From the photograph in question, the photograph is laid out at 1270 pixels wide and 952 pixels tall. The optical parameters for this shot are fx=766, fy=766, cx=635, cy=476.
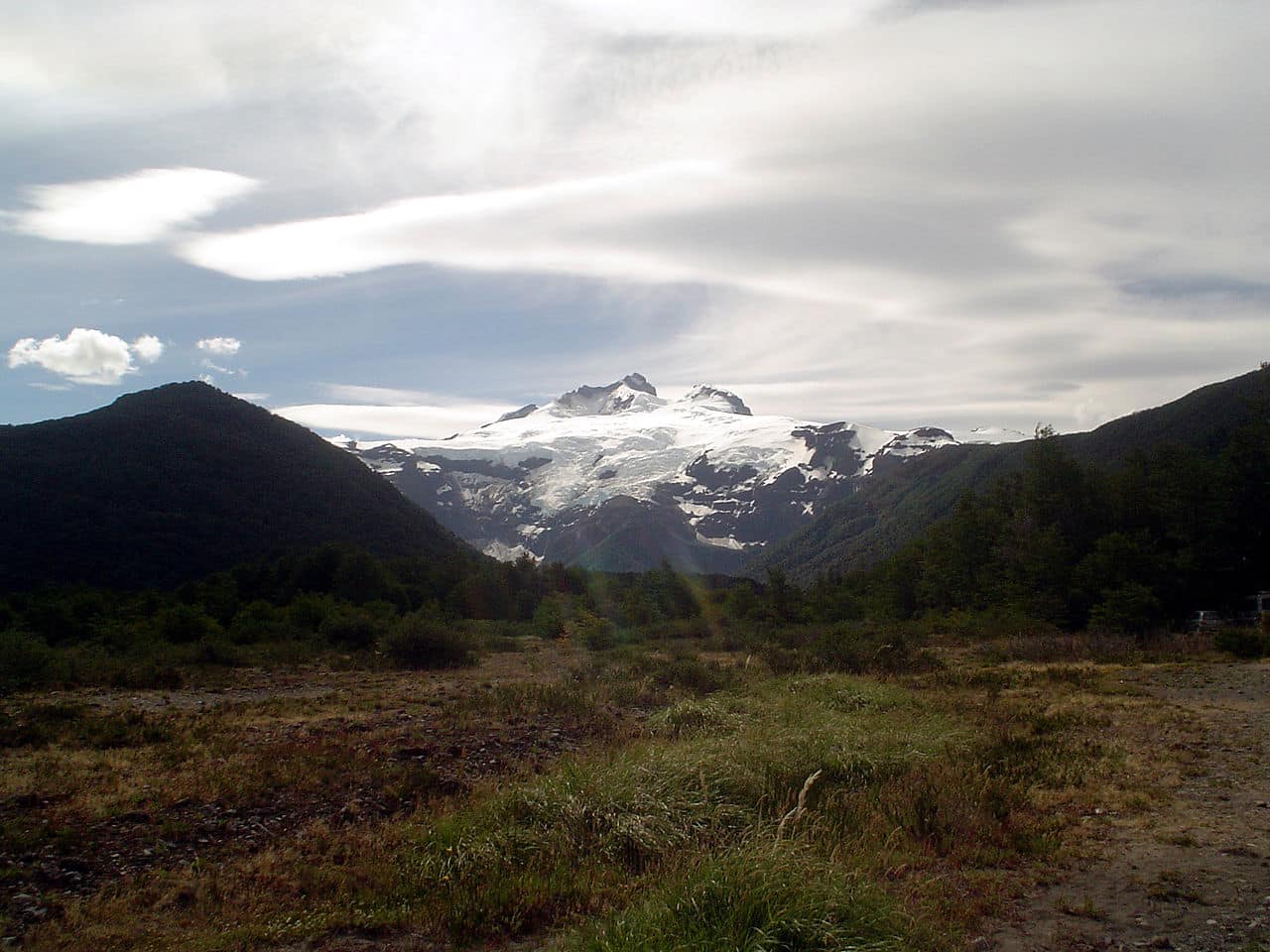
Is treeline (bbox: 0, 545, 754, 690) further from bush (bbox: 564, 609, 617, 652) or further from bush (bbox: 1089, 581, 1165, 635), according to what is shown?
bush (bbox: 1089, 581, 1165, 635)

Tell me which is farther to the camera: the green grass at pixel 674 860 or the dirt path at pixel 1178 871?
the dirt path at pixel 1178 871

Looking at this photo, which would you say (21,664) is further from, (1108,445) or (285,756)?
(1108,445)

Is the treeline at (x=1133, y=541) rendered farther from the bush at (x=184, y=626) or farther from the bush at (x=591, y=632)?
the bush at (x=184, y=626)

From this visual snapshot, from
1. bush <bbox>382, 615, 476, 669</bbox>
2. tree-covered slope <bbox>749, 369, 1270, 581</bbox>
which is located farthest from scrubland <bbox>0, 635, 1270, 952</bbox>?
tree-covered slope <bbox>749, 369, 1270, 581</bbox>

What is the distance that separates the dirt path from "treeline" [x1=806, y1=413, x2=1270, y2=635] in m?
25.1

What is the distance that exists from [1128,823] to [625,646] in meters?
28.1

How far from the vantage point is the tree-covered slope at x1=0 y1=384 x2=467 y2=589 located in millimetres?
57438

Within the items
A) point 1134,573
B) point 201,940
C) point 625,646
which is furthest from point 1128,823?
point 1134,573

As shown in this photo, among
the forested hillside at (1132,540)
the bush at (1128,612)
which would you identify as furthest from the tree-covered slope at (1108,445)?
the bush at (1128,612)

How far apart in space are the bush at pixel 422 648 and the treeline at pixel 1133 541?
27263 mm

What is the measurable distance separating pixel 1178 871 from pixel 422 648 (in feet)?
86.0

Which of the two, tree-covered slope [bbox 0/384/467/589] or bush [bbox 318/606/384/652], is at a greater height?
tree-covered slope [bbox 0/384/467/589]

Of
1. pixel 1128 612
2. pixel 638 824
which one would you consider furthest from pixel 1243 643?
pixel 638 824

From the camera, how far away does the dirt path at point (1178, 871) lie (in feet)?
19.4
